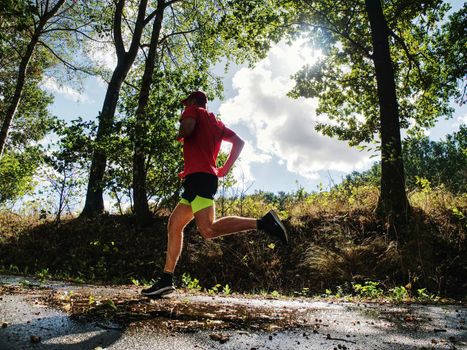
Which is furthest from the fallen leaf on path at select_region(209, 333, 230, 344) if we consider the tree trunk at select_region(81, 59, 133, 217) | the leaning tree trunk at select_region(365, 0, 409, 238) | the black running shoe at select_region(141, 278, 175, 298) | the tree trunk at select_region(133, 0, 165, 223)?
the tree trunk at select_region(81, 59, 133, 217)

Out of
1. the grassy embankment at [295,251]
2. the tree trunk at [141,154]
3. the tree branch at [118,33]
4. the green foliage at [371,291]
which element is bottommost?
the green foliage at [371,291]

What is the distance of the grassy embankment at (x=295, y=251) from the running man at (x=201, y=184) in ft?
7.36

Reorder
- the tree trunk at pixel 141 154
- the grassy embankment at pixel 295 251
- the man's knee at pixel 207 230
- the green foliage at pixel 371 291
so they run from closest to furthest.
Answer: the man's knee at pixel 207 230, the green foliage at pixel 371 291, the grassy embankment at pixel 295 251, the tree trunk at pixel 141 154

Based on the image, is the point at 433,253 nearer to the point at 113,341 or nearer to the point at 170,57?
the point at 113,341

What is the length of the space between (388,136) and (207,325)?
762 centimetres

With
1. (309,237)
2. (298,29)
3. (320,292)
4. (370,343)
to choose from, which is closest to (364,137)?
(298,29)

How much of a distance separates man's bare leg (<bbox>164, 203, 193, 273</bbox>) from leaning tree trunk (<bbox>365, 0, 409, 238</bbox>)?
5.12m

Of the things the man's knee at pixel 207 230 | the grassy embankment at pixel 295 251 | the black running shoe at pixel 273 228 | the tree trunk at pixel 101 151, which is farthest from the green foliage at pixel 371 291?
the tree trunk at pixel 101 151

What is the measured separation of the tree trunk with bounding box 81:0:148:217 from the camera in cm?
938

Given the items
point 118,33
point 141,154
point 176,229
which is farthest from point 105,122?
point 176,229

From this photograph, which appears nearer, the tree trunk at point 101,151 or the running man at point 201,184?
the running man at point 201,184

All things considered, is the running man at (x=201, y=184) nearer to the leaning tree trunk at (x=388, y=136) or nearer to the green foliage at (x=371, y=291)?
the green foliage at (x=371, y=291)

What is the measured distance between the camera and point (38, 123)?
2102 cm

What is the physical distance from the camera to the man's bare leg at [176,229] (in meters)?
4.14
